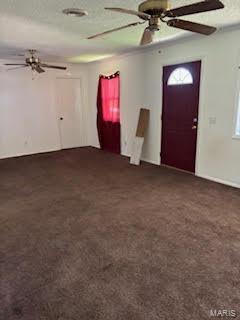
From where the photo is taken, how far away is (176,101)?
4.81 m

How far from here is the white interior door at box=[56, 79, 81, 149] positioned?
7059 mm

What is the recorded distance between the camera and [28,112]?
21.7 ft

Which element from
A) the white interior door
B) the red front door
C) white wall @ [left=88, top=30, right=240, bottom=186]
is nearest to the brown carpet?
white wall @ [left=88, top=30, right=240, bottom=186]

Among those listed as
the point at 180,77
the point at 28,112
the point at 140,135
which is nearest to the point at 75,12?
the point at 180,77

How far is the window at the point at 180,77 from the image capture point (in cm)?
450

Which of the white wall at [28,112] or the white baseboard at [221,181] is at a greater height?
the white wall at [28,112]

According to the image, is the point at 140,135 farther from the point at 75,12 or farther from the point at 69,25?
the point at 75,12

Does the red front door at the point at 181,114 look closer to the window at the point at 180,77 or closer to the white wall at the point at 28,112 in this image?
the window at the point at 180,77

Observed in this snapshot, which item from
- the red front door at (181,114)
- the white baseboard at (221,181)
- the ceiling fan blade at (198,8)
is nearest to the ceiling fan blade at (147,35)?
the ceiling fan blade at (198,8)

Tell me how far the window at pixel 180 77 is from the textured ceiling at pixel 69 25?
0.65m

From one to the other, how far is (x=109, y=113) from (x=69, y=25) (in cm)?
341

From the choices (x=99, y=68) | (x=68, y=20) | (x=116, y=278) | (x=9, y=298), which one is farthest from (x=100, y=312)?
(x=99, y=68)

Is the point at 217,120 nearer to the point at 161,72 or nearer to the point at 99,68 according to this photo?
the point at 161,72

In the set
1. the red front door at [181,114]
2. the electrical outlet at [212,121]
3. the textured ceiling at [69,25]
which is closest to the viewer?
the textured ceiling at [69,25]
